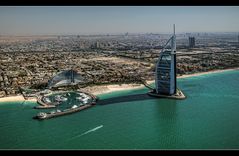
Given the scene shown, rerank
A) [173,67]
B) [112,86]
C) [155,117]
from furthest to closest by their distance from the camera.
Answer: [112,86]
[173,67]
[155,117]

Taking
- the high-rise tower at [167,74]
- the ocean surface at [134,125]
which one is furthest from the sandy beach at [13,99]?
the high-rise tower at [167,74]

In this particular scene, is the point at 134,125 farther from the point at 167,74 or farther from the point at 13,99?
the point at 13,99

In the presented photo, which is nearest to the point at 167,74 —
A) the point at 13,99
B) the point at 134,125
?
the point at 134,125

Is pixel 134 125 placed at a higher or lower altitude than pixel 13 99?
lower

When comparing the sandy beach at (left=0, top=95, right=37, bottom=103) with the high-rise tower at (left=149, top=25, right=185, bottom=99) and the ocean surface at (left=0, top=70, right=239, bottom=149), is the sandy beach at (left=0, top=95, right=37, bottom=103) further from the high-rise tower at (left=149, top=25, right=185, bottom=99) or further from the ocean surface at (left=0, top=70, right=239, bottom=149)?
the high-rise tower at (left=149, top=25, right=185, bottom=99)

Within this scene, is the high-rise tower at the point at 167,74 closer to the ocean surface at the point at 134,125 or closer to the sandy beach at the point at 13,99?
the ocean surface at the point at 134,125
